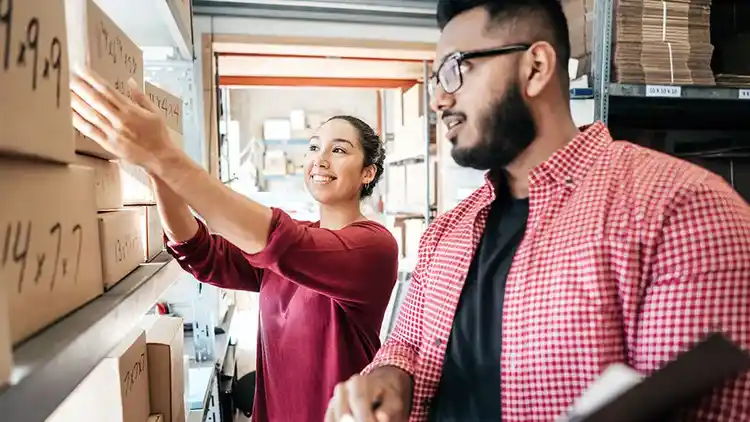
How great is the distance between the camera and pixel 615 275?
787 millimetres

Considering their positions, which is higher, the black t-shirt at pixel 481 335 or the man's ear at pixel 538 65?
the man's ear at pixel 538 65

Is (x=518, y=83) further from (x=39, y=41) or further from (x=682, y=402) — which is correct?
(x=39, y=41)

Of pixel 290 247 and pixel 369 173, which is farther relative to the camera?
pixel 369 173

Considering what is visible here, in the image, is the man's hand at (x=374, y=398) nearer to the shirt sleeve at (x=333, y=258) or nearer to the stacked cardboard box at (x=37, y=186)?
the shirt sleeve at (x=333, y=258)

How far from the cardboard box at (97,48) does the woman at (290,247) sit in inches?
1.5

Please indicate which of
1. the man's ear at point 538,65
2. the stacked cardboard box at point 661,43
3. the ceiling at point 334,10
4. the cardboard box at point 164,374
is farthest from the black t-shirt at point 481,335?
the ceiling at point 334,10

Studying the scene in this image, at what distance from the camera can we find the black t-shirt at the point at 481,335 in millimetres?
937

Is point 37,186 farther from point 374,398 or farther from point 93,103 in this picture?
point 374,398

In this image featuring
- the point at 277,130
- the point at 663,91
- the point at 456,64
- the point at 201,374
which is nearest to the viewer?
the point at 456,64

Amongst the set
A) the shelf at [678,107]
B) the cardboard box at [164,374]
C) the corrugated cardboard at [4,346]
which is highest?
the shelf at [678,107]

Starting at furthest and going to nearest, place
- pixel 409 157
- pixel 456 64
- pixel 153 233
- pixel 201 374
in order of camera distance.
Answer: pixel 409 157 → pixel 201 374 → pixel 153 233 → pixel 456 64

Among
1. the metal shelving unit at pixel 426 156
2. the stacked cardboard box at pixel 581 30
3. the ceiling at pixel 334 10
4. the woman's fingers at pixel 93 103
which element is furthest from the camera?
the metal shelving unit at pixel 426 156

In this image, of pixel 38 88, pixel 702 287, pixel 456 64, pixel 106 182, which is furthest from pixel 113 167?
pixel 702 287

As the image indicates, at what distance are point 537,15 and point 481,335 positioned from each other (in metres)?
0.65
